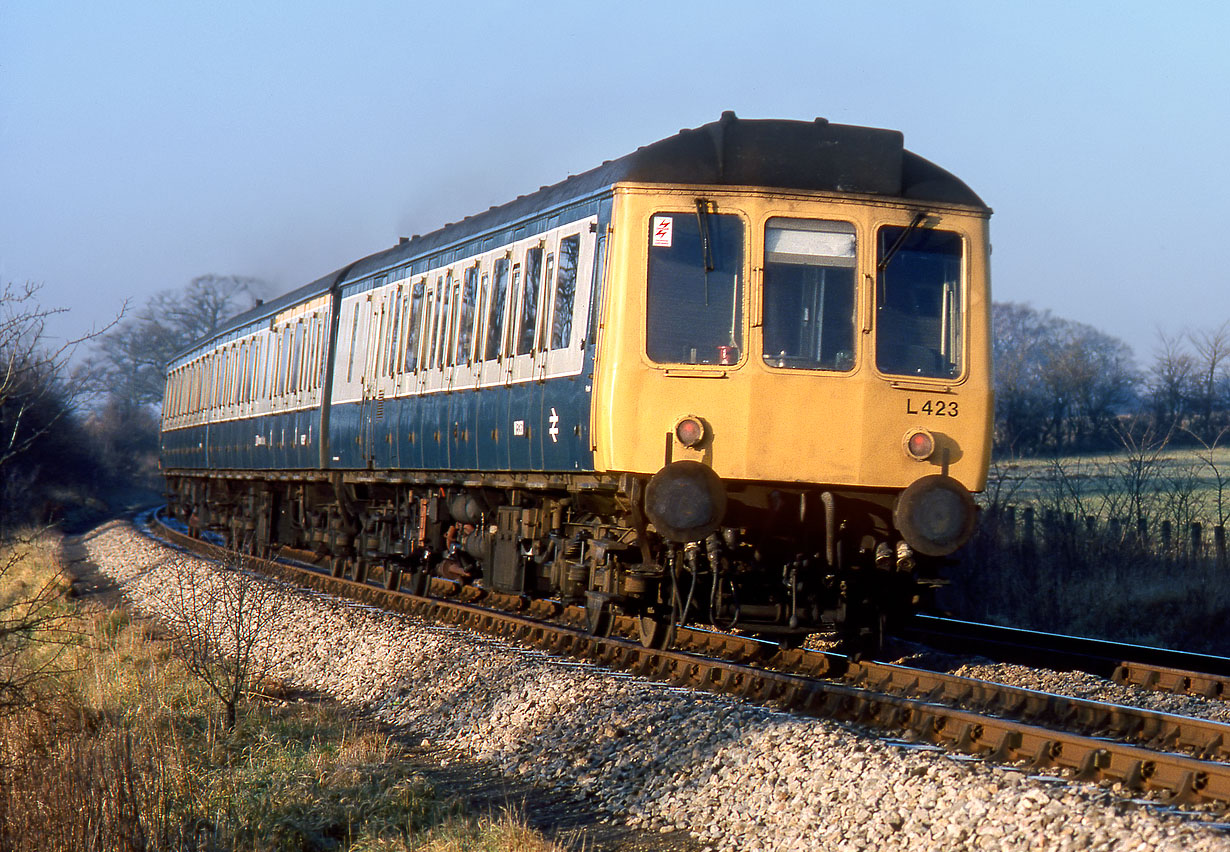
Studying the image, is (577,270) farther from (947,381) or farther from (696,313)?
(947,381)

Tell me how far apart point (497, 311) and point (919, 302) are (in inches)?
156

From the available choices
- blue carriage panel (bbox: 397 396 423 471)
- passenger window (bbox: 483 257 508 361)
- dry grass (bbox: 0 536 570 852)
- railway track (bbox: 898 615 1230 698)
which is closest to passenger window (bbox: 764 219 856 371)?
railway track (bbox: 898 615 1230 698)

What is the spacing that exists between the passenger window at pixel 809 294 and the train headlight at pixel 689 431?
2.08 feet

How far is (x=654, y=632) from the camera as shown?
10156 mm

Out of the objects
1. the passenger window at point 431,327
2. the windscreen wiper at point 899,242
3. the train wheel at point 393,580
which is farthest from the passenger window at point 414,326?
the windscreen wiper at point 899,242

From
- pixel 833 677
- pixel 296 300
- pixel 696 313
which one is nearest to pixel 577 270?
pixel 696 313

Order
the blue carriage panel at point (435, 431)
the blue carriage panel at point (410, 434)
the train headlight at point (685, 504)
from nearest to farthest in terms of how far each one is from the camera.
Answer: the train headlight at point (685, 504), the blue carriage panel at point (435, 431), the blue carriage panel at point (410, 434)

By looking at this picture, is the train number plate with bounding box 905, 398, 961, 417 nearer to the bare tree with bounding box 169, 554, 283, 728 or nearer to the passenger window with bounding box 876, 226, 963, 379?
the passenger window with bounding box 876, 226, 963, 379

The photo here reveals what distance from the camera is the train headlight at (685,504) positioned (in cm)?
857

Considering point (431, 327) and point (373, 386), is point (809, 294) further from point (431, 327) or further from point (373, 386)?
point (373, 386)

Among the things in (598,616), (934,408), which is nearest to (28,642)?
(598,616)

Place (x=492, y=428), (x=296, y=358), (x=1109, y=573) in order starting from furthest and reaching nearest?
1. (x=296, y=358)
2. (x=1109, y=573)
3. (x=492, y=428)

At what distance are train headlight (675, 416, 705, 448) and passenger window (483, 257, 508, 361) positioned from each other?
310 centimetres

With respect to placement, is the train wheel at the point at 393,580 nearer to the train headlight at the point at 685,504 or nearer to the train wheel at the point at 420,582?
the train wheel at the point at 420,582
